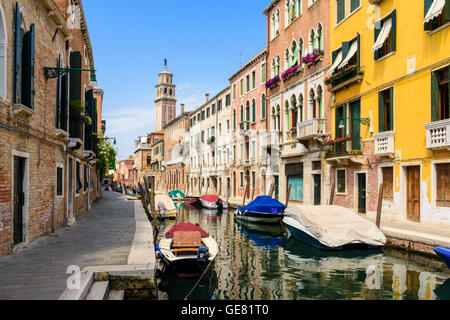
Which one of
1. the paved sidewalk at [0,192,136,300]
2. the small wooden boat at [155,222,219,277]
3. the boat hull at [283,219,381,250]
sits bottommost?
the boat hull at [283,219,381,250]

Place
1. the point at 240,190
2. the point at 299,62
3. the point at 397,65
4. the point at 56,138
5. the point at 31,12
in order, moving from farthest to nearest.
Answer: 1. the point at 240,190
2. the point at 299,62
3. the point at 397,65
4. the point at 56,138
5. the point at 31,12

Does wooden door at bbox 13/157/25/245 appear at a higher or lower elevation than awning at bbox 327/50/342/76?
lower

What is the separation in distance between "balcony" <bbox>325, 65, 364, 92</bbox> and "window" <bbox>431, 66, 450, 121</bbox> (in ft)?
12.3

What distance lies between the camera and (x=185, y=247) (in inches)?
319

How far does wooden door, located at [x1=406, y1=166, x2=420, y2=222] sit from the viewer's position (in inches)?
464

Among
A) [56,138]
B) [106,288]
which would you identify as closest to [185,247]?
[106,288]

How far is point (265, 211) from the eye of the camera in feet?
54.0

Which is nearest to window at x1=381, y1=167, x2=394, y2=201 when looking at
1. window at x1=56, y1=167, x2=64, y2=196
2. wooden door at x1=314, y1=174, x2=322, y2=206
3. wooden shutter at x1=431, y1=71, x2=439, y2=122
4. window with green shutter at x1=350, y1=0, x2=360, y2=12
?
wooden shutter at x1=431, y1=71, x2=439, y2=122

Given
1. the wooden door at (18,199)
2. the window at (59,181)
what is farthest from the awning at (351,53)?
the wooden door at (18,199)

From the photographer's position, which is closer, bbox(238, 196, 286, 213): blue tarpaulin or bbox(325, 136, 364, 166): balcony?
bbox(325, 136, 364, 166): balcony

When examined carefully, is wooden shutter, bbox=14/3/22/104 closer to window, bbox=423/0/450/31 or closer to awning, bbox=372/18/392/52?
window, bbox=423/0/450/31
